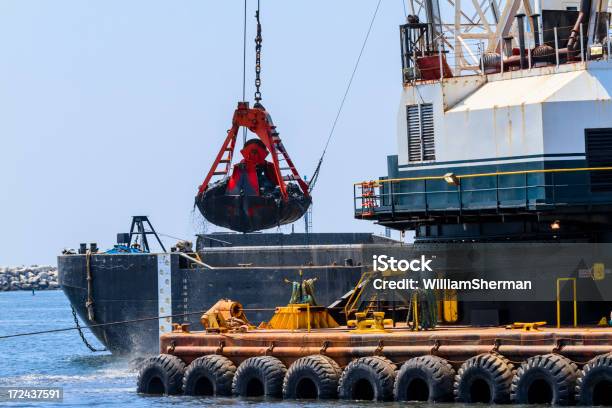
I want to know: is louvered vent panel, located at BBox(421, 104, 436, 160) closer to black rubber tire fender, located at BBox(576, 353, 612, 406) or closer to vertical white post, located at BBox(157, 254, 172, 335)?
black rubber tire fender, located at BBox(576, 353, 612, 406)

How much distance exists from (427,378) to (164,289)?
22.1 metres

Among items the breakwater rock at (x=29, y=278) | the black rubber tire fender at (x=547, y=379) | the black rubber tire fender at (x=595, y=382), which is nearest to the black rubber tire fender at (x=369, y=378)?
the black rubber tire fender at (x=547, y=379)

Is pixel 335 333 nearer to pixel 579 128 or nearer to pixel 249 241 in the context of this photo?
pixel 579 128

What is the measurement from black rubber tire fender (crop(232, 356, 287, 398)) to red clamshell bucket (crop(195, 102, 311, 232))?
75.6ft

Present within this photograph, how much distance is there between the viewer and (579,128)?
3503 cm

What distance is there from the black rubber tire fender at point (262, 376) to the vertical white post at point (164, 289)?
17629 millimetres

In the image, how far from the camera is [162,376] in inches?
1486

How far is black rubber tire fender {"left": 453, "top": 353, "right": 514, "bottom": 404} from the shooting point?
32.2m

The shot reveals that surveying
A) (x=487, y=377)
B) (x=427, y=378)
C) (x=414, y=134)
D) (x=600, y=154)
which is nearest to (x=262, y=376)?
(x=427, y=378)

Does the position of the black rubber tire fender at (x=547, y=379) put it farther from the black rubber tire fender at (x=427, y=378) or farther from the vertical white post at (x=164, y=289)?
the vertical white post at (x=164, y=289)

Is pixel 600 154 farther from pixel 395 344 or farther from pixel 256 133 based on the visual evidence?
pixel 256 133

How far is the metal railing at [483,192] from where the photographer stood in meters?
34.8

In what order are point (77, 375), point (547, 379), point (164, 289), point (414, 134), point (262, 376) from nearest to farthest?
point (547, 379), point (262, 376), point (414, 134), point (77, 375), point (164, 289)

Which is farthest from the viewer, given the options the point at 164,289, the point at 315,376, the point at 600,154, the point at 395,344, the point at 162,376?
the point at 164,289
